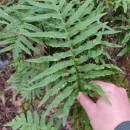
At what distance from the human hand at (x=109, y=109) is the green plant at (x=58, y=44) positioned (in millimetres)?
80

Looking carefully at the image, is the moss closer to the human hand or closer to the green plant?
the green plant

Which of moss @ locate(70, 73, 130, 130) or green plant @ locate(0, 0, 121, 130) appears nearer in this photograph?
green plant @ locate(0, 0, 121, 130)

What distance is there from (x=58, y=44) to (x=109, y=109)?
556 millimetres

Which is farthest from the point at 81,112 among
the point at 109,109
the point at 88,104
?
the point at 109,109

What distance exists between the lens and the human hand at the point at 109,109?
2.23 meters

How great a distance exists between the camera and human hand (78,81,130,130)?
2.23 metres

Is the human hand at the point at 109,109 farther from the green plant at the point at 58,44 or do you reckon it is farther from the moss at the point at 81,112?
the moss at the point at 81,112

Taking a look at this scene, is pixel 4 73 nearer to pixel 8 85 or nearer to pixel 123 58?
pixel 8 85

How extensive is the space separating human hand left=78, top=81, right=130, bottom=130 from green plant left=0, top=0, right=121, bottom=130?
80mm

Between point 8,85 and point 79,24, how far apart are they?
1.63m

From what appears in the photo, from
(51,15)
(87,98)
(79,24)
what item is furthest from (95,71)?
(51,15)

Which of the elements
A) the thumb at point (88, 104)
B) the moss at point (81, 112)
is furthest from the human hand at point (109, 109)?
the moss at point (81, 112)

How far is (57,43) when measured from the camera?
2410mm

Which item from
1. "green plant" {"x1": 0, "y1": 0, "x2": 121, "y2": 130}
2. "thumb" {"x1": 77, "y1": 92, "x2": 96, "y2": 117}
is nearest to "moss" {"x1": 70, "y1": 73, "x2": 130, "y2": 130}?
"green plant" {"x1": 0, "y1": 0, "x2": 121, "y2": 130}
